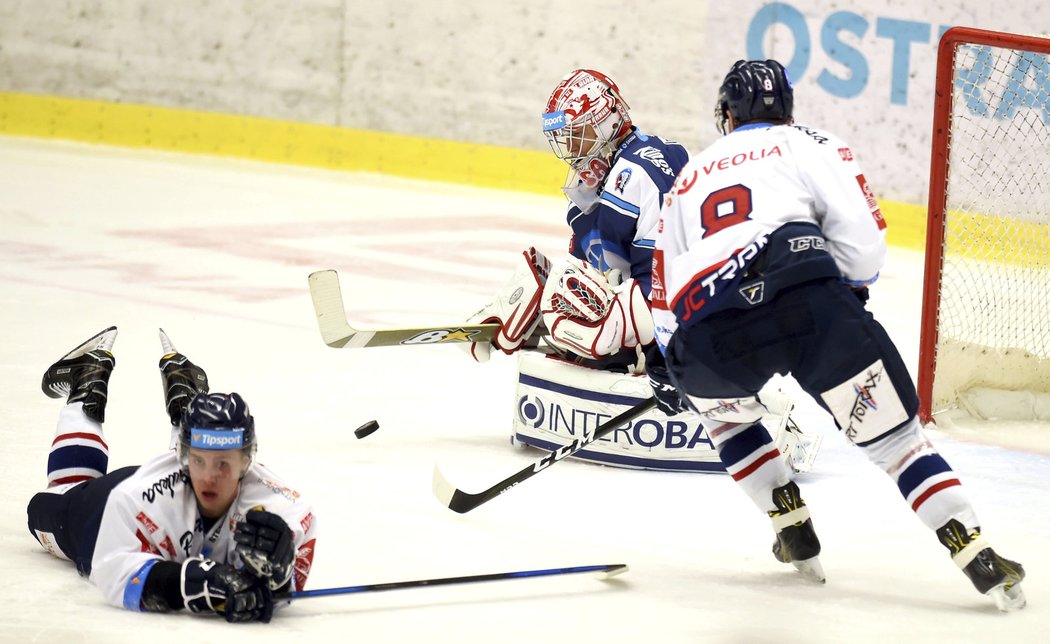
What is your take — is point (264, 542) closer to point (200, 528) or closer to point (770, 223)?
point (200, 528)

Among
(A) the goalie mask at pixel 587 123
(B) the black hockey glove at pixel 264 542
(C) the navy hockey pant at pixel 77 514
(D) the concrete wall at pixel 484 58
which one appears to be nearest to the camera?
(B) the black hockey glove at pixel 264 542

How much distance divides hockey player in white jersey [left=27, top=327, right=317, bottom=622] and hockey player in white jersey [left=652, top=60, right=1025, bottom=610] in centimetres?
88

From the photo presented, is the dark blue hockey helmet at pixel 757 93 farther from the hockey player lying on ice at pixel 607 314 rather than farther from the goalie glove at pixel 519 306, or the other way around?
the goalie glove at pixel 519 306

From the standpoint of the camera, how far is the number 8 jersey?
2.93 metres

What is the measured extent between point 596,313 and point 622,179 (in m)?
0.38

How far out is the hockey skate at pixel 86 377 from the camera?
3.48m

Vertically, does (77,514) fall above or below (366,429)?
above

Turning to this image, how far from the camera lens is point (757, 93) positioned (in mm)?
3141

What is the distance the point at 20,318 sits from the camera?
19.6ft

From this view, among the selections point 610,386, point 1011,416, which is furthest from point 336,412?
point 1011,416

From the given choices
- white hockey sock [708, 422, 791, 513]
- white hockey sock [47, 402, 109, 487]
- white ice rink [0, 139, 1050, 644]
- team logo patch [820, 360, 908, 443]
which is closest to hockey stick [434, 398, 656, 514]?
white ice rink [0, 139, 1050, 644]

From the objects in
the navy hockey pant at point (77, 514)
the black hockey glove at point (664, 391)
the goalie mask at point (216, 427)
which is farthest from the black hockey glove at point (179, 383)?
the black hockey glove at point (664, 391)

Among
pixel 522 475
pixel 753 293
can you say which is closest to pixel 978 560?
pixel 753 293

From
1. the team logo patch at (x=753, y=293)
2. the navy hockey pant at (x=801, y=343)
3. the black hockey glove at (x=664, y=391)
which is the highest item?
the team logo patch at (x=753, y=293)
